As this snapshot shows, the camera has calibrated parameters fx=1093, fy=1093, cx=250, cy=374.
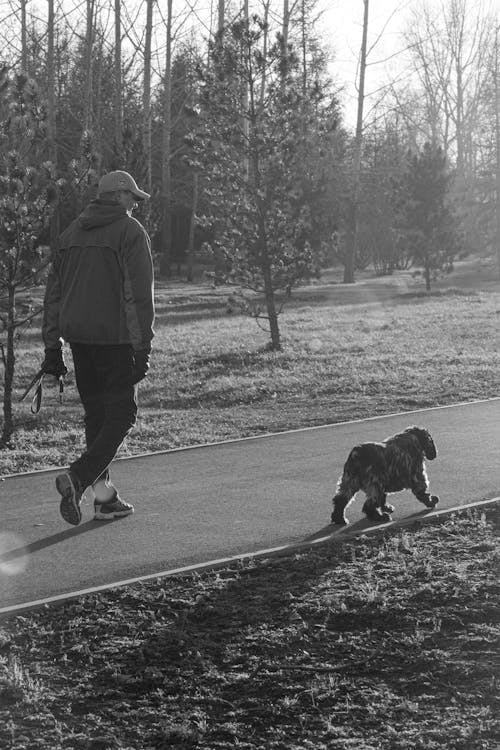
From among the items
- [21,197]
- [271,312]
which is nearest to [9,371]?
[21,197]

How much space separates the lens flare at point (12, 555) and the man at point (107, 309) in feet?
1.16

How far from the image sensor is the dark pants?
6332mm

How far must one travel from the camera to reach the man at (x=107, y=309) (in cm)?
631

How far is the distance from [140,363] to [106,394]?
11.8 inches

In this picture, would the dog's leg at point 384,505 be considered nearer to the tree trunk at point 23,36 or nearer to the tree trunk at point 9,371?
the tree trunk at point 9,371

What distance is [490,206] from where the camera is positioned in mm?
68125

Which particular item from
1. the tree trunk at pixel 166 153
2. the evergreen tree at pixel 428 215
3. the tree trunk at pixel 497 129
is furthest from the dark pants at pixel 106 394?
the tree trunk at pixel 497 129

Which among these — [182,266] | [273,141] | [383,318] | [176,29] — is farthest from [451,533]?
[182,266]

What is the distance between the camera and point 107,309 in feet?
20.8

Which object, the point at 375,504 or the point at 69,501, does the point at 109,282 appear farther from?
the point at 375,504

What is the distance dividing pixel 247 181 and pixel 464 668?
59.6 ft

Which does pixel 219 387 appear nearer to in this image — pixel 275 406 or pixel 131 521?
pixel 275 406

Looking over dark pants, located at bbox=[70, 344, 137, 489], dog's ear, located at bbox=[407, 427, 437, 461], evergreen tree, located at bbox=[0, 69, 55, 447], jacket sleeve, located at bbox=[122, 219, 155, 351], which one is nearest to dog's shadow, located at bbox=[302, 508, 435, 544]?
dog's ear, located at bbox=[407, 427, 437, 461]

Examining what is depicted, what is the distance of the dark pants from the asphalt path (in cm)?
48
